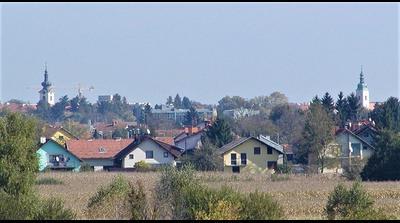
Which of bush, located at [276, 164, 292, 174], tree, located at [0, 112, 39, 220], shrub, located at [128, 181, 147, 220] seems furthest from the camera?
bush, located at [276, 164, 292, 174]

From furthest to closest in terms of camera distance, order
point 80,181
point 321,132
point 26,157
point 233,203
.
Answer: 1. point 321,132
2. point 80,181
3. point 26,157
4. point 233,203

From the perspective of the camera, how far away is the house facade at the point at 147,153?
68625mm

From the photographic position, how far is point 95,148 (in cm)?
7112

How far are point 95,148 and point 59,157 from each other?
4.08m

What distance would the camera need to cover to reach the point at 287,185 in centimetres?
4362

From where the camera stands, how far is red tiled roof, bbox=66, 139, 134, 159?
231ft

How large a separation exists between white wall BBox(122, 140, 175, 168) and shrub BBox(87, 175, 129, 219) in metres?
39.4

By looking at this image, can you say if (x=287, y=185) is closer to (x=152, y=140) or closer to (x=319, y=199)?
(x=319, y=199)

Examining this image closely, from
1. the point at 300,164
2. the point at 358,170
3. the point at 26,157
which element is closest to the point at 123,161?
the point at 300,164

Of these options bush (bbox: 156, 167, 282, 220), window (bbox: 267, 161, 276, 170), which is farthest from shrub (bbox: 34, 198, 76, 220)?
window (bbox: 267, 161, 276, 170)

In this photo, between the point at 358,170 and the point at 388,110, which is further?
the point at 388,110

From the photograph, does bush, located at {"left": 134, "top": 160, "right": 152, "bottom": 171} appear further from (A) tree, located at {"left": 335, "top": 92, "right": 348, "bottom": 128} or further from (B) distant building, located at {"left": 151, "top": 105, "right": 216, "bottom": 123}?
(B) distant building, located at {"left": 151, "top": 105, "right": 216, "bottom": 123}

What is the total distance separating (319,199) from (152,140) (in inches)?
1294

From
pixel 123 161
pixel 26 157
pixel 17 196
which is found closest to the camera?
pixel 17 196
